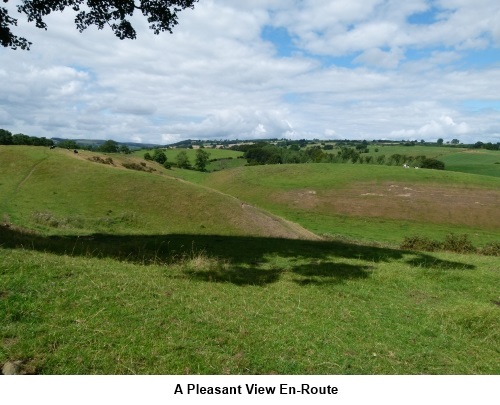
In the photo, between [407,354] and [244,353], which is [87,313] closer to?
[244,353]

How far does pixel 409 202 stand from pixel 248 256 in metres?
67.4

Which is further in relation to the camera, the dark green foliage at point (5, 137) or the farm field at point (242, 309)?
the dark green foliage at point (5, 137)

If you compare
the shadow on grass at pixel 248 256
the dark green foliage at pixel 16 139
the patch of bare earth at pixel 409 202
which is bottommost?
the patch of bare earth at pixel 409 202

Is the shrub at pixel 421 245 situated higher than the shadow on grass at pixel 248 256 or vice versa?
the shadow on grass at pixel 248 256

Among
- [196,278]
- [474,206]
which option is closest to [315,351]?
[196,278]

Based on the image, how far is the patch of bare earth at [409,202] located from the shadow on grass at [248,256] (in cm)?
5259

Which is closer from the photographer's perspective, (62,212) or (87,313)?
(87,313)

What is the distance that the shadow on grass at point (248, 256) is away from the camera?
14.8 m

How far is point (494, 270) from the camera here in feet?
60.0

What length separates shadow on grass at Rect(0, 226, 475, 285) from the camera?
14844mm

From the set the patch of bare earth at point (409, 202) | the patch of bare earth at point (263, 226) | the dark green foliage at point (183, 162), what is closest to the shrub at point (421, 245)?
the patch of bare earth at point (263, 226)

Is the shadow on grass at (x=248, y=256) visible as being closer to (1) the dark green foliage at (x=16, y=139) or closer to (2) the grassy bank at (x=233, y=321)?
(2) the grassy bank at (x=233, y=321)

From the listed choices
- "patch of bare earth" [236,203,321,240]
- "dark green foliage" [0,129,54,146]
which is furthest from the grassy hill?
"dark green foliage" [0,129,54,146]

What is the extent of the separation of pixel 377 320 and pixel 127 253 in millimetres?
12107
